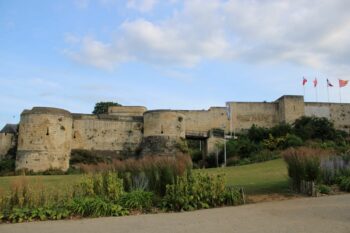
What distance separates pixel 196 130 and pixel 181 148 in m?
7.13

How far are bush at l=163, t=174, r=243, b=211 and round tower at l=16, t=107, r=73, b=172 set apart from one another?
3028 cm

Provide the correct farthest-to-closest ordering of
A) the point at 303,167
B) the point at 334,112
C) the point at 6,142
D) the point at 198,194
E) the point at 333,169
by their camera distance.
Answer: the point at 334,112 → the point at 6,142 → the point at 333,169 → the point at 303,167 → the point at 198,194

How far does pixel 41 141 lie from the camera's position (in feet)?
133

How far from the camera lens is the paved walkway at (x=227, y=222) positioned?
8648 mm

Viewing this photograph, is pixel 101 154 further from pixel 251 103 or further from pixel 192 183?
pixel 192 183

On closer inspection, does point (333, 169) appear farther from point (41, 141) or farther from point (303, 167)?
point (41, 141)

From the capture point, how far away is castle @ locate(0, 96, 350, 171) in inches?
1602

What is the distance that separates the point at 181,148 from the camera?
44.0 meters

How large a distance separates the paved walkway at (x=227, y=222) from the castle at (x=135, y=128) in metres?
31.7

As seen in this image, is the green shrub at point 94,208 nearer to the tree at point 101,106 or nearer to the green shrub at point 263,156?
the green shrub at point 263,156

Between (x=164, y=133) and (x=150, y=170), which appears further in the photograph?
(x=164, y=133)

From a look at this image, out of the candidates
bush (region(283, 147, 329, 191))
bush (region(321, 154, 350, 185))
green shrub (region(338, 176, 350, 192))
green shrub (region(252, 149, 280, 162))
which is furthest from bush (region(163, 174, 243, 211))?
green shrub (region(252, 149, 280, 162))

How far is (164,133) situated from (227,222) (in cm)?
3504

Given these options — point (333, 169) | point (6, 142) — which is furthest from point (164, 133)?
point (333, 169)
